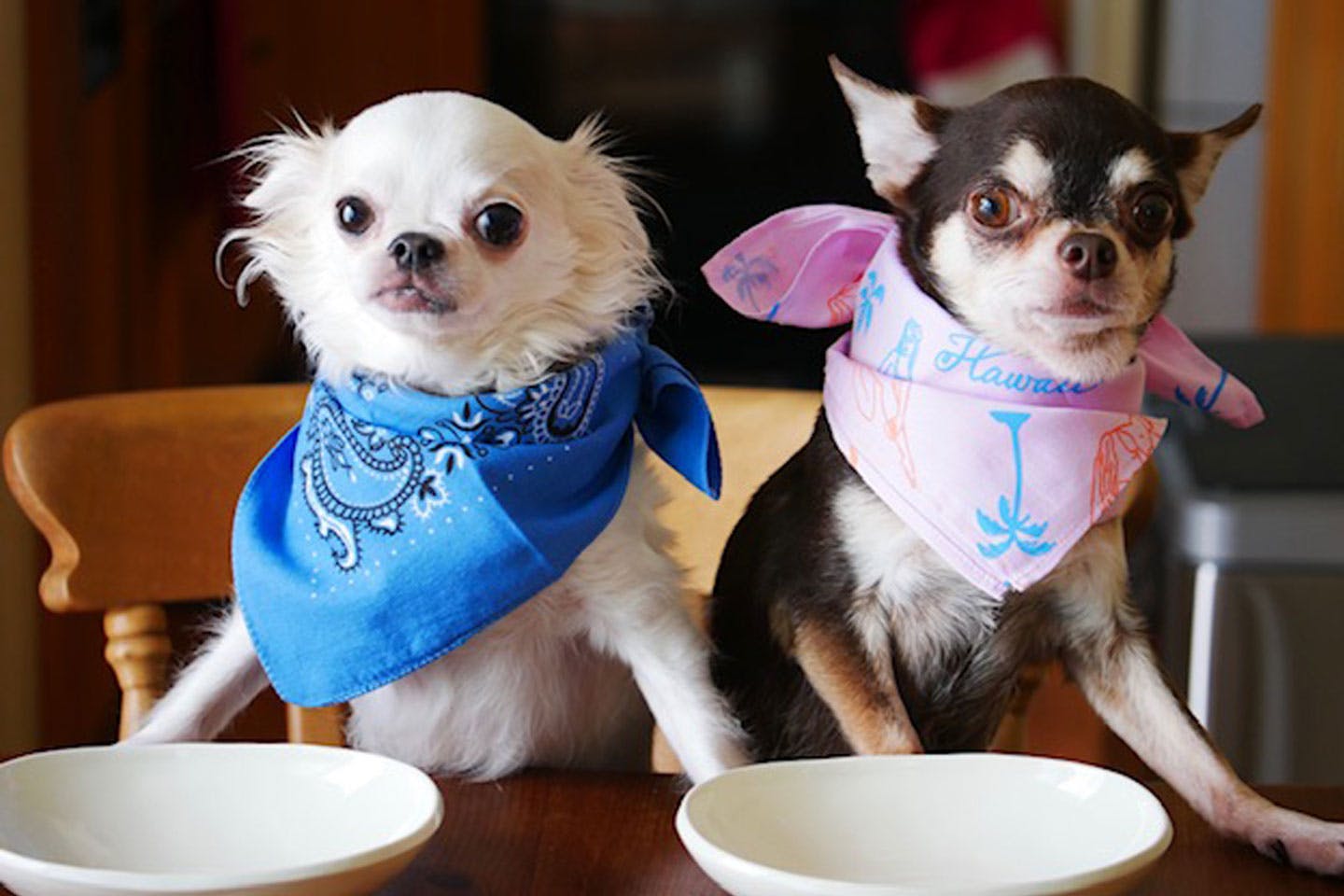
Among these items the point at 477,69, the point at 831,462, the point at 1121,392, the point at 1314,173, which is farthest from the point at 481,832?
the point at 477,69

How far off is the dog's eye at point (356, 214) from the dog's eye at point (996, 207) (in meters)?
0.33

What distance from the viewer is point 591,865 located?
0.93m

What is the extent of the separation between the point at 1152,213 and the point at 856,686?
30 centimetres

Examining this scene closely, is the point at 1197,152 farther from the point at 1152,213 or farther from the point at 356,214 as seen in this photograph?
the point at 356,214

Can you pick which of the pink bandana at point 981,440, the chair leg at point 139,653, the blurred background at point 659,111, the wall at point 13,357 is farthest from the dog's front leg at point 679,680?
the blurred background at point 659,111

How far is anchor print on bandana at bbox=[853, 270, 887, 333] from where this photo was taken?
1.06 m

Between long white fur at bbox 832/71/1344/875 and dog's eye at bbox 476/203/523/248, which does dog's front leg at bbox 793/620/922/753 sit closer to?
long white fur at bbox 832/71/1344/875

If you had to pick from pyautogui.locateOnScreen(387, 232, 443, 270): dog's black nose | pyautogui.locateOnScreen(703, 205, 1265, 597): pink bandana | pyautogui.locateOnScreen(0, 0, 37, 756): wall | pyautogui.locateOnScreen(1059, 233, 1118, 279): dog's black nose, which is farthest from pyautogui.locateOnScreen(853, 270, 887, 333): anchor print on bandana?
pyautogui.locateOnScreen(0, 0, 37, 756): wall

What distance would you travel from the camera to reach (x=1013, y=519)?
3.32 ft

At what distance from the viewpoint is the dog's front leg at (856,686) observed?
1.03 meters

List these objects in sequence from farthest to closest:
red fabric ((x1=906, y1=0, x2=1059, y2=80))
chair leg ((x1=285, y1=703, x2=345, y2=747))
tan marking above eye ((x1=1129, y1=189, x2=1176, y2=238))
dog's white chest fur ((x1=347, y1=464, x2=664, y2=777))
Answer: red fabric ((x1=906, y1=0, x2=1059, y2=80)) < chair leg ((x1=285, y1=703, x2=345, y2=747)) < dog's white chest fur ((x1=347, y1=464, x2=664, y2=777)) < tan marking above eye ((x1=1129, y1=189, x2=1176, y2=238))

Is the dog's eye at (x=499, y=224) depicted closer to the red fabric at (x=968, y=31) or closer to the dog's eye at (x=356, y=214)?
the dog's eye at (x=356, y=214)

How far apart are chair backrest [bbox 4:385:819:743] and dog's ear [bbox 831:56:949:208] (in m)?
0.35

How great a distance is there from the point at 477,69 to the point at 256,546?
289 centimetres
